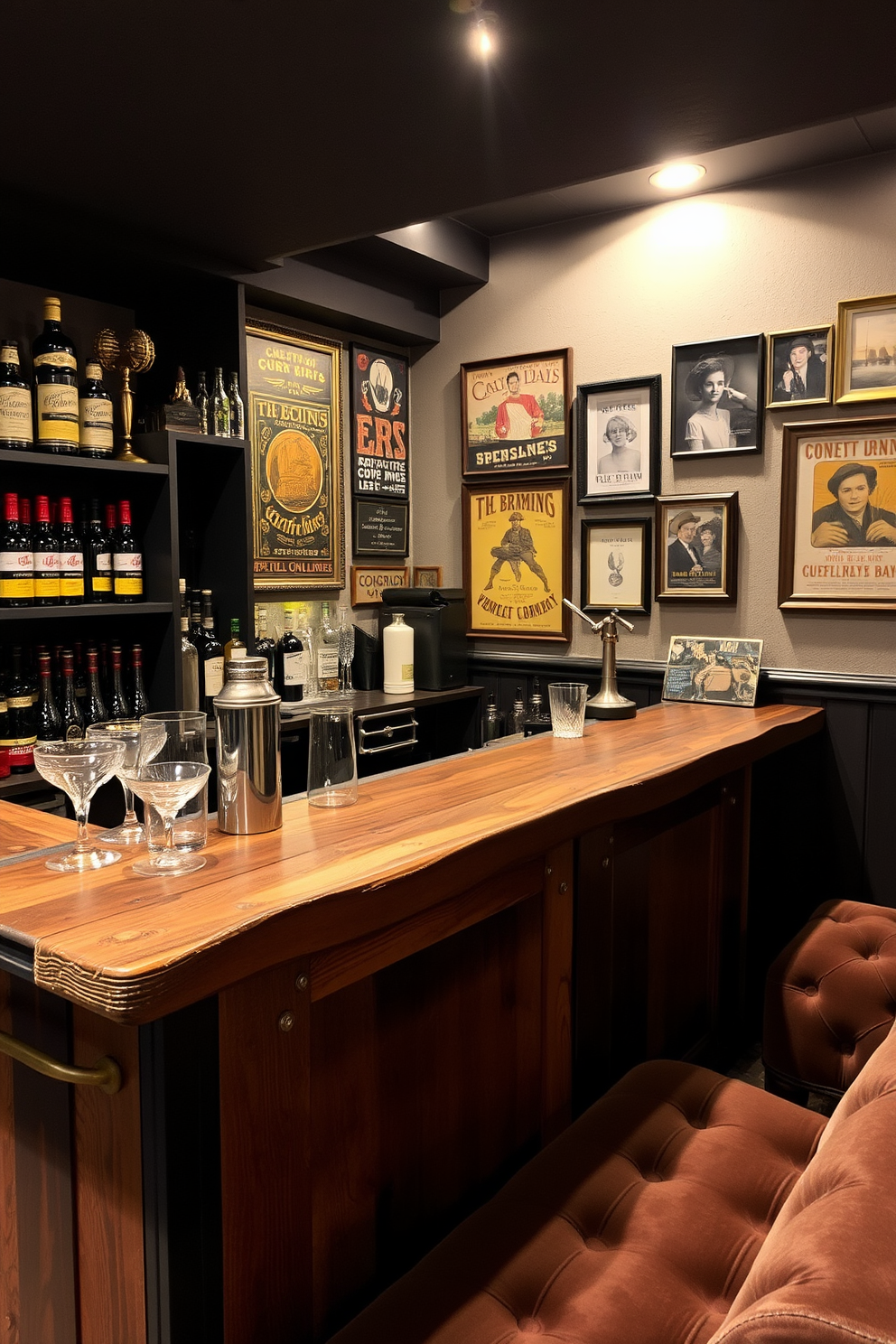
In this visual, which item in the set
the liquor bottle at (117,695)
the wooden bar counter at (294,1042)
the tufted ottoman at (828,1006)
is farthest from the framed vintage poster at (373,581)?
the tufted ottoman at (828,1006)

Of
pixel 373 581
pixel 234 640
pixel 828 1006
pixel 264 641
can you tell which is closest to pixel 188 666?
pixel 234 640

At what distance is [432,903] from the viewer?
137 cm

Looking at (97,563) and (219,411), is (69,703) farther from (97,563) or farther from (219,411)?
(219,411)

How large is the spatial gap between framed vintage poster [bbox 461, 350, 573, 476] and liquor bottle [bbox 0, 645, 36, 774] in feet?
6.66

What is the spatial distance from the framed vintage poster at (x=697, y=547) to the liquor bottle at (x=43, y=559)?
205cm

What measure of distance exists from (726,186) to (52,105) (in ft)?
7.32

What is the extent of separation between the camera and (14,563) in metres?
2.45

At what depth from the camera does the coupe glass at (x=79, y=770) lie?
4.39 feet

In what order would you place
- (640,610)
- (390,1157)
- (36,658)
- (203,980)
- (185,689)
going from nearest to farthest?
(203,980), (390,1157), (36,658), (185,689), (640,610)

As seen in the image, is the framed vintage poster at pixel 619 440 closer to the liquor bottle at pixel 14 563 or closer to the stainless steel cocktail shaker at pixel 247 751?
the liquor bottle at pixel 14 563

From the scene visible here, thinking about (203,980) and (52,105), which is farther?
(52,105)

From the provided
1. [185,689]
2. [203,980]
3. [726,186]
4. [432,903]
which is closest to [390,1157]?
[432,903]

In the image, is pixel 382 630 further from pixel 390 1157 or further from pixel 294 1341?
pixel 294 1341

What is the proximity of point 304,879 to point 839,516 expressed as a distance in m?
2.51
